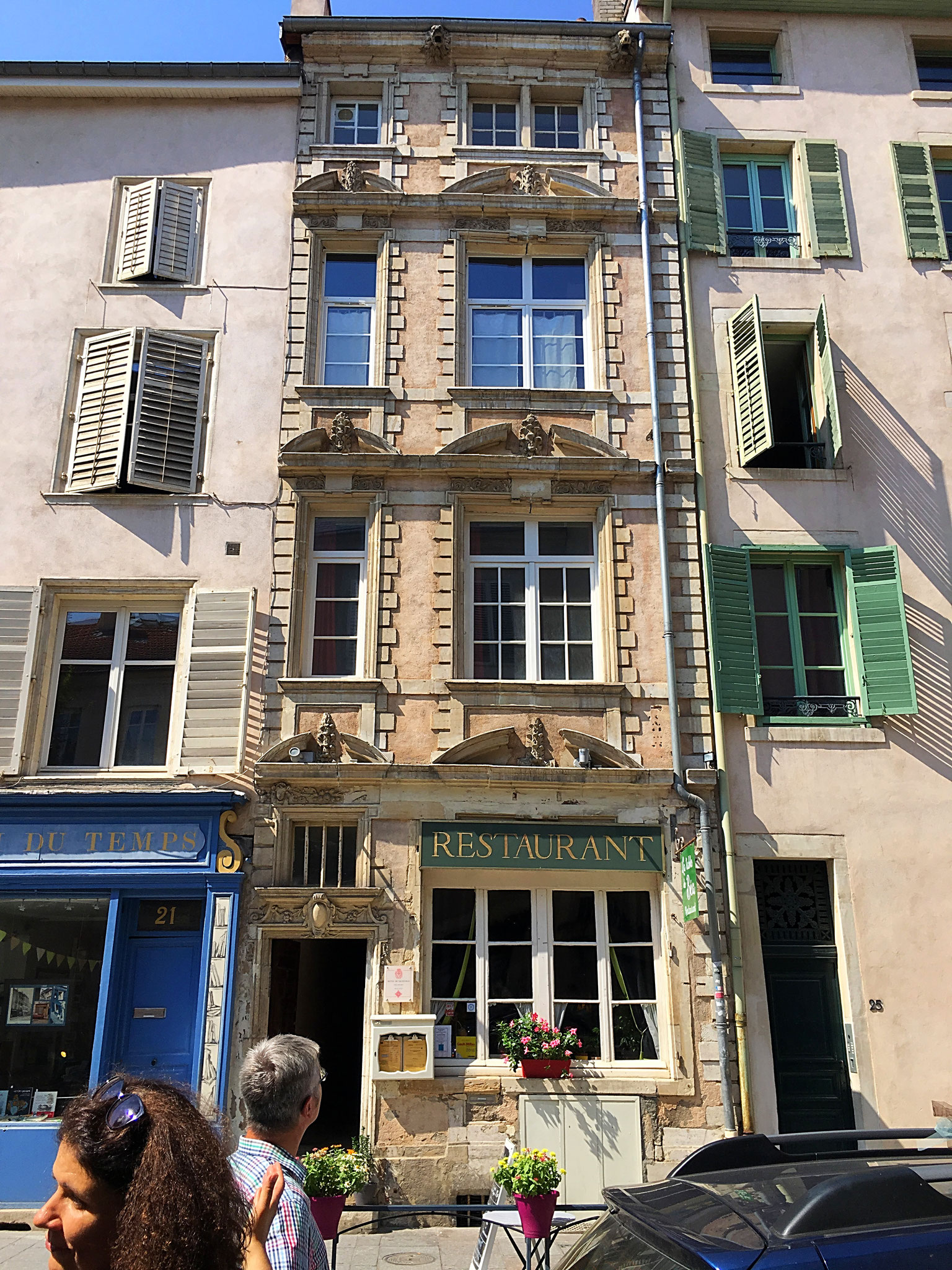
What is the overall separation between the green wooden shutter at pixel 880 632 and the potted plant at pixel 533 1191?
21.6ft

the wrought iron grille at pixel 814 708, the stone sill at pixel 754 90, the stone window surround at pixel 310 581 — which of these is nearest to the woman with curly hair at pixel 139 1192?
the stone window surround at pixel 310 581

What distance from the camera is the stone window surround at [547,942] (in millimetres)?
9867

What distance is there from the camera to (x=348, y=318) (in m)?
12.6

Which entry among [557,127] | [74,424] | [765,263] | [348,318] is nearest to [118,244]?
[74,424]

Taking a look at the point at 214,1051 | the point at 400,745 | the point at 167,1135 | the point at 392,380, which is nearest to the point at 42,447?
the point at 392,380

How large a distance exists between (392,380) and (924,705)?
6952 millimetres

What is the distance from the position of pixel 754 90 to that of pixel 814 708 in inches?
324

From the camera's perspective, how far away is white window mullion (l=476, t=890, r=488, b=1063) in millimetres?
10031

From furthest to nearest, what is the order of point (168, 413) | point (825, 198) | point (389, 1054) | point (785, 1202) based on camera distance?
point (825, 198) → point (168, 413) → point (389, 1054) → point (785, 1202)

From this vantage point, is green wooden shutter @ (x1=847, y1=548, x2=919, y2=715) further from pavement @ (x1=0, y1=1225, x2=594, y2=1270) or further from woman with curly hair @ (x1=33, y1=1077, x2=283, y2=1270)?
woman with curly hair @ (x1=33, y1=1077, x2=283, y2=1270)

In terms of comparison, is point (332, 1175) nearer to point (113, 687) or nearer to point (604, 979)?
point (604, 979)

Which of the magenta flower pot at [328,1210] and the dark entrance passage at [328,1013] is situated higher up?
the dark entrance passage at [328,1013]

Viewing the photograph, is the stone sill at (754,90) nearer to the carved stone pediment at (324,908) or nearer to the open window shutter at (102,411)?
the open window shutter at (102,411)

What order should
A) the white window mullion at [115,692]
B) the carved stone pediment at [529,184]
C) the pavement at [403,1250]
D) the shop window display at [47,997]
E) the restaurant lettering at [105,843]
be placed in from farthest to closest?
the carved stone pediment at [529,184] → the white window mullion at [115,692] → the restaurant lettering at [105,843] → the shop window display at [47,997] → the pavement at [403,1250]
